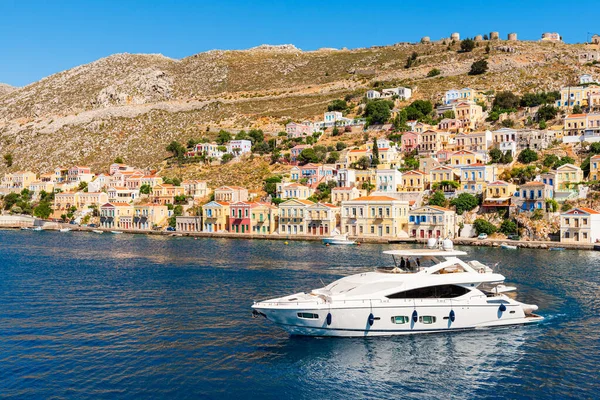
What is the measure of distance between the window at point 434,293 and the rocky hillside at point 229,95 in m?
109

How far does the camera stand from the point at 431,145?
337ft

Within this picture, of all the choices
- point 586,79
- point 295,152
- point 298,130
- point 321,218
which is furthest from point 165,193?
point 586,79

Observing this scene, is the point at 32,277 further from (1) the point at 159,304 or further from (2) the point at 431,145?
(2) the point at 431,145

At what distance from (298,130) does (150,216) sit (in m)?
42.4

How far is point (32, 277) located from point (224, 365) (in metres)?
29.0

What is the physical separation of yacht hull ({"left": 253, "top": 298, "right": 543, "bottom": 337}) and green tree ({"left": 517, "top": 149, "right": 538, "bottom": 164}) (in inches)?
2689

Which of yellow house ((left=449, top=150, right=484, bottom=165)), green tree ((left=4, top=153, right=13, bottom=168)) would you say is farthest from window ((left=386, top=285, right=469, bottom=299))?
green tree ((left=4, top=153, right=13, bottom=168))

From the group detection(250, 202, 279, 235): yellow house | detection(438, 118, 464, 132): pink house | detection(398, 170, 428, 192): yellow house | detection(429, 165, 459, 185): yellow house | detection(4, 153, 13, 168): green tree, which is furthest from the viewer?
detection(4, 153, 13, 168): green tree

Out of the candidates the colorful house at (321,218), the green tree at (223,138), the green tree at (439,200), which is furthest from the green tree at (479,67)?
the colorful house at (321,218)

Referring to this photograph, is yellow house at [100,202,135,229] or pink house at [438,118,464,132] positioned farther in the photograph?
pink house at [438,118,464,132]

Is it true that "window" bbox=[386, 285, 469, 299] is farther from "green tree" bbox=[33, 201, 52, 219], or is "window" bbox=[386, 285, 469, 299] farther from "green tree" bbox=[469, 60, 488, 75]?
"green tree" bbox=[469, 60, 488, 75]

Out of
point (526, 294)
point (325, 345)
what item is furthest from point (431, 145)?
point (325, 345)

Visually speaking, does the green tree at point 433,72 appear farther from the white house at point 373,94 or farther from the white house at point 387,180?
the white house at point 387,180

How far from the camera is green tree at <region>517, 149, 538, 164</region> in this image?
89875mm
